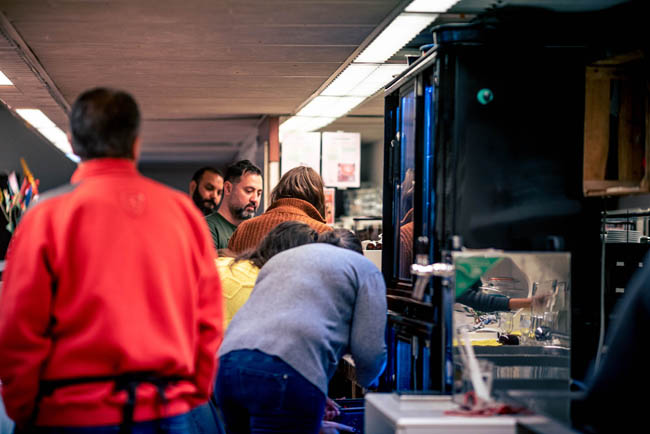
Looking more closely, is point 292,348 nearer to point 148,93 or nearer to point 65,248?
point 65,248

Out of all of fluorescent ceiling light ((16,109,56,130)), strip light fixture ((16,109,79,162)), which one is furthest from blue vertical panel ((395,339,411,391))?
fluorescent ceiling light ((16,109,56,130))

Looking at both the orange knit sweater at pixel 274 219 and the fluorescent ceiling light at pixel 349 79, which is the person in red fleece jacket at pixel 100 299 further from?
the fluorescent ceiling light at pixel 349 79

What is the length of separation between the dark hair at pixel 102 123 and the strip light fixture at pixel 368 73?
2158 millimetres

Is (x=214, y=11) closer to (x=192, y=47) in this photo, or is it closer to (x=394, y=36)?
(x=192, y=47)

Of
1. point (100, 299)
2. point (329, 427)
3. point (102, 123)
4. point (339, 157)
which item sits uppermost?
point (339, 157)

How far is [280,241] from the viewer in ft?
10.8

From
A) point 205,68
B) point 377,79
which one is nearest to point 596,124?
point 377,79

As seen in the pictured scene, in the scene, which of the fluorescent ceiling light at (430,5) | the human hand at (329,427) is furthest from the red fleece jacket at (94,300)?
the fluorescent ceiling light at (430,5)

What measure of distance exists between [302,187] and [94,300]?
232cm

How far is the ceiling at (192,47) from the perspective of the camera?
405 centimetres

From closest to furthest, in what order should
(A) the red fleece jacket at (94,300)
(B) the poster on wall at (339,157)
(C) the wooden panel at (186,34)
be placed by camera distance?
(A) the red fleece jacket at (94,300) → (C) the wooden panel at (186,34) → (B) the poster on wall at (339,157)

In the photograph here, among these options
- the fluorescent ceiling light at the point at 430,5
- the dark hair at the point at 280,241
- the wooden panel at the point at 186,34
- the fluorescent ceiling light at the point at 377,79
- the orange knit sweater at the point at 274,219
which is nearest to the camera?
the dark hair at the point at 280,241

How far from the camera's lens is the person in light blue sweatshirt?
2.74 meters

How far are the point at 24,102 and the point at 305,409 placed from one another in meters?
5.49
